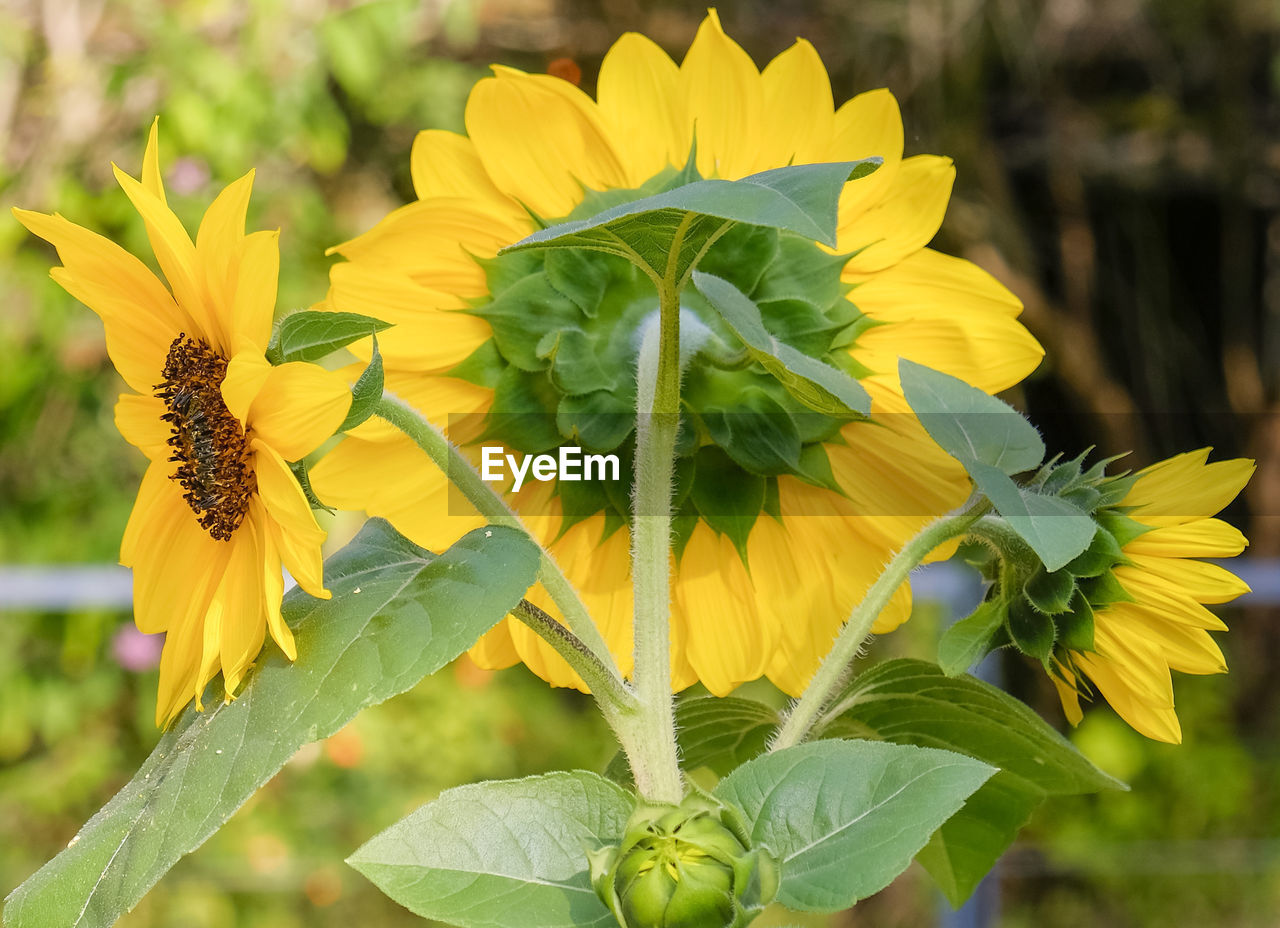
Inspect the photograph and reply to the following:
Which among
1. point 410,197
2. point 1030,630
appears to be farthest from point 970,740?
point 410,197

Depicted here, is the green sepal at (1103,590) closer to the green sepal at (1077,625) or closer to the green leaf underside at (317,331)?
the green sepal at (1077,625)

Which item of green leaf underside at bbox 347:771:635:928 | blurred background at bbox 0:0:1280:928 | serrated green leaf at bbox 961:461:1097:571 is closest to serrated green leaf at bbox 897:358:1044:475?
serrated green leaf at bbox 961:461:1097:571

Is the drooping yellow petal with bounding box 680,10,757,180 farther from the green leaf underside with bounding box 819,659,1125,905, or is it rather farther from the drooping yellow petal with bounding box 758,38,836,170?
the green leaf underside with bounding box 819,659,1125,905

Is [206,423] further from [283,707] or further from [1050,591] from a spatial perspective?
[1050,591]

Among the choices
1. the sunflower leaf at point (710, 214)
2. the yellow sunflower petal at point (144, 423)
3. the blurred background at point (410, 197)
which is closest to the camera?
the sunflower leaf at point (710, 214)

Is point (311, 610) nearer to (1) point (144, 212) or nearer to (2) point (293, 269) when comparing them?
(1) point (144, 212)

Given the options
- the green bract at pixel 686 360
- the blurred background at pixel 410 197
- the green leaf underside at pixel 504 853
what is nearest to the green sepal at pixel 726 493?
the green bract at pixel 686 360
